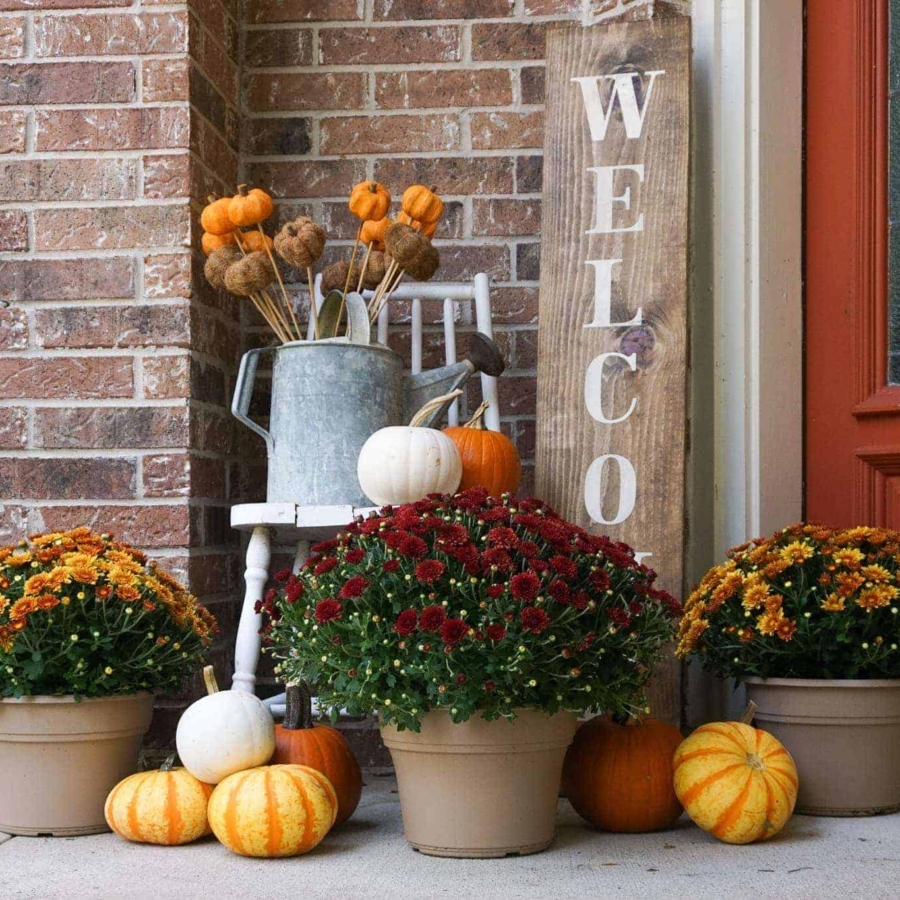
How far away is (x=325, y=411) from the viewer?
2.39 m

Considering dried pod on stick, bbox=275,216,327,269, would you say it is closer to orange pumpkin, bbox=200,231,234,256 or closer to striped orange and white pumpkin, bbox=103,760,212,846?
orange pumpkin, bbox=200,231,234,256

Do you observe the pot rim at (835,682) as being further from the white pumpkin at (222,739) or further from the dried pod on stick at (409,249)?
the dried pod on stick at (409,249)

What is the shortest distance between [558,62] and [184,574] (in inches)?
53.2

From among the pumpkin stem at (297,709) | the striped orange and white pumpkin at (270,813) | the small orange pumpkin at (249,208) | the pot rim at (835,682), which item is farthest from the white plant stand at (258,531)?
the pot rim at (835,682)

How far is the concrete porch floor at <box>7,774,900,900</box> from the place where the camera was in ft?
5.49

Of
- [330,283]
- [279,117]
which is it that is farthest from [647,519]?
[279,117]

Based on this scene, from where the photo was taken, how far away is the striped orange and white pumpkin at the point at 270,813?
5.97ft

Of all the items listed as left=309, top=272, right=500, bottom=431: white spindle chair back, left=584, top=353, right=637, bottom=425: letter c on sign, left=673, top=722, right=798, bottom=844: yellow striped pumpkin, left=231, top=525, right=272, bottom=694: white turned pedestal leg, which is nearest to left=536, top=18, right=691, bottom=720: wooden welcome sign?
left=584, top=353, right=637, bottom=425: letter c on sign

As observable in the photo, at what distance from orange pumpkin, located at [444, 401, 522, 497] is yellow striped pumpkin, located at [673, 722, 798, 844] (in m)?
0.65

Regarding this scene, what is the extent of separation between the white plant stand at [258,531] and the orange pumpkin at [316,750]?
23 centimetres

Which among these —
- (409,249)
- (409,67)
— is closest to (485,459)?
(409,249)

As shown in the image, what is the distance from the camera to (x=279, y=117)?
284 centimetres

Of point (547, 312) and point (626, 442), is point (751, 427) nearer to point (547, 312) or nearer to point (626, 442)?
point (626, 442)

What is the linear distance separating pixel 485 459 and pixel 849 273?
89 centimetres
